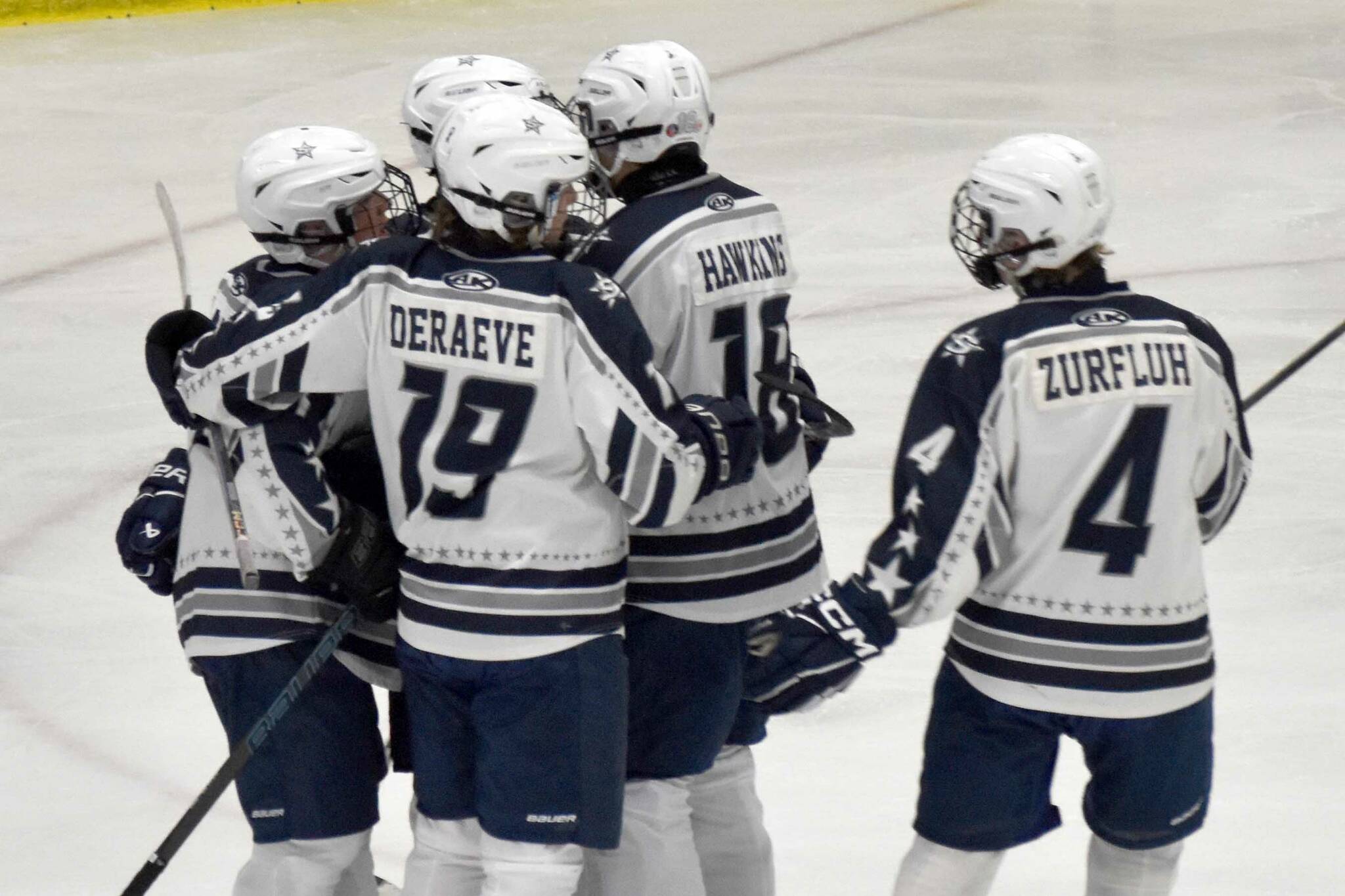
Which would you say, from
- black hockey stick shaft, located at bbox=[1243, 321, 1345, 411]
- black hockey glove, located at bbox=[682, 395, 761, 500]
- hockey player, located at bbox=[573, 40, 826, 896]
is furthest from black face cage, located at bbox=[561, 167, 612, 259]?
black hockey stick shaft, located at bbox=[1243, 321, 1345, 411]

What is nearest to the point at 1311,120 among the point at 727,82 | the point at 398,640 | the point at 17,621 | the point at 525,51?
the point at 727,82

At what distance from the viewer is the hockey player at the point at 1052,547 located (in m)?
1.92

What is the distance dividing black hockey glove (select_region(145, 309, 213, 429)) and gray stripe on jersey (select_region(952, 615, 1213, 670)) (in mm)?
934

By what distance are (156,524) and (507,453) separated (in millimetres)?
515

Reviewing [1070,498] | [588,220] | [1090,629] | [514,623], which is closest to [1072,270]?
[1070,498]

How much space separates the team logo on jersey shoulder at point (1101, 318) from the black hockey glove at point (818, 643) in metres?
0.35

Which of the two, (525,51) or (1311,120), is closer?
(1311,120)

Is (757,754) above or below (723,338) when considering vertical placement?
below

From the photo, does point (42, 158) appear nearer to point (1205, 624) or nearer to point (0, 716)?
point (0, 716)

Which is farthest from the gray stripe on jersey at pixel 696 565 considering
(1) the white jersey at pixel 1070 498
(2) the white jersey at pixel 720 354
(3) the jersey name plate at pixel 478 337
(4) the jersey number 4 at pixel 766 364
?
(3) the jersey name plate at pixel 478 337

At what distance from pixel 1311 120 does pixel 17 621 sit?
212 inches

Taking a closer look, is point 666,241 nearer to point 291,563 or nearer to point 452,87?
point 452,87

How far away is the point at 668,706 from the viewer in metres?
2.20

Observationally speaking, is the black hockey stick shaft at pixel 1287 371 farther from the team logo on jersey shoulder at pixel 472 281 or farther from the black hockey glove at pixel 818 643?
the team logo on jersey shoulder at pixel 472 281
